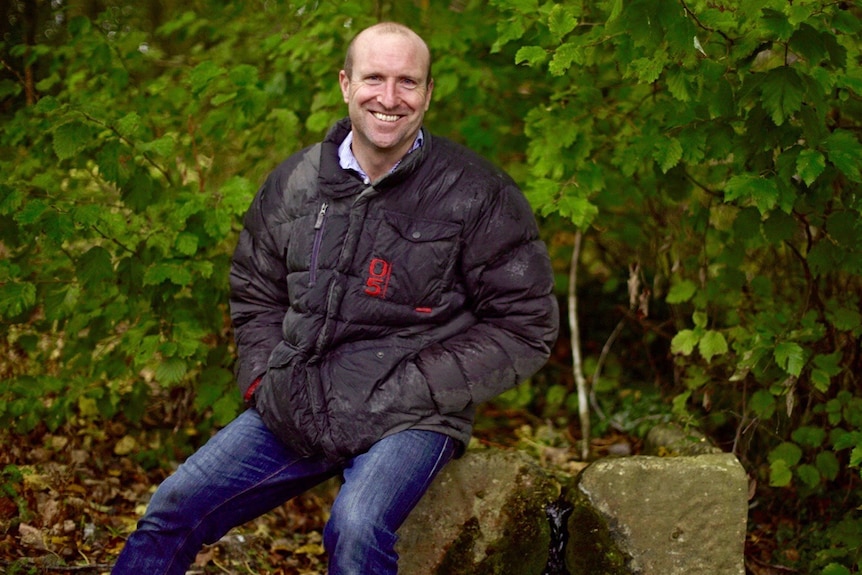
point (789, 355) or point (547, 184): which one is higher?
point (547, 184)

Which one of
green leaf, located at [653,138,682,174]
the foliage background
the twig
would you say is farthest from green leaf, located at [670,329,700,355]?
the twig

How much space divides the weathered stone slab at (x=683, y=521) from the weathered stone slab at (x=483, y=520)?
Result: 286 mm

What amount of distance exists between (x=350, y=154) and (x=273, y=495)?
48.1 inches

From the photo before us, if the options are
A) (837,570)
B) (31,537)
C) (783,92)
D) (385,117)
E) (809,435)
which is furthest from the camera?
(809,435)

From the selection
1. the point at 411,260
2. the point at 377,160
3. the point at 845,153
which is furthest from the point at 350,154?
the point at 845,153

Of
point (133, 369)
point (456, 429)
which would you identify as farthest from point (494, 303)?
point (133, 369)

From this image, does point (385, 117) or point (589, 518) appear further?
point (589, 518)

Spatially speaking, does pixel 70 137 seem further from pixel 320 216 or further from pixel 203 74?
pixel 320 216

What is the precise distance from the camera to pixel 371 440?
290cm

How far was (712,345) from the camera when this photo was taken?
395 centimetres

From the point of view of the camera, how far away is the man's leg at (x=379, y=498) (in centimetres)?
263

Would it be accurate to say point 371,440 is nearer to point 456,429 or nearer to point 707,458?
point 456,429

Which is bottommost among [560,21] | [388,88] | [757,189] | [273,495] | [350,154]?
[273,495]

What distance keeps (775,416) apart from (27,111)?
3845mm
